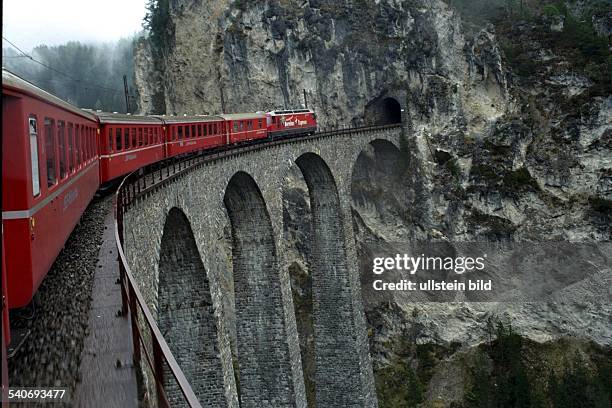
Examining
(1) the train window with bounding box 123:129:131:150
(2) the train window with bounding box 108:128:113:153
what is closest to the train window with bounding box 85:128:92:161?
(2) the train window with bounding box 108:128:113:153

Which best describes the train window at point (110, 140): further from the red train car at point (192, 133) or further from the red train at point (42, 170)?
the red train car at point (192, 133)

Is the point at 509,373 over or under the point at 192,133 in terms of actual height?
under

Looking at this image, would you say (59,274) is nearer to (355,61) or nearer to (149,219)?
(149,219)

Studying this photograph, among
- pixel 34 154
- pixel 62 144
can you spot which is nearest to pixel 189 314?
pixel 62 144

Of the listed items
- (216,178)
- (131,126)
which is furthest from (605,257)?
(131,126)

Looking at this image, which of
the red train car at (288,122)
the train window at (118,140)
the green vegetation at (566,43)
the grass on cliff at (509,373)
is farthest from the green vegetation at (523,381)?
the train window at (118,140)

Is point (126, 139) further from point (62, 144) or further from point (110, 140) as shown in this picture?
point (62, 144)

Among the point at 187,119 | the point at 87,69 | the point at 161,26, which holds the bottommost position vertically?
the point at 187,119
